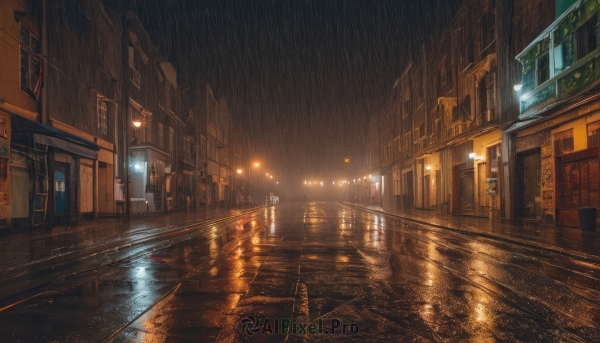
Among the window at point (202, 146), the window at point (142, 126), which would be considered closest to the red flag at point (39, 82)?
the window at point (142, 126)

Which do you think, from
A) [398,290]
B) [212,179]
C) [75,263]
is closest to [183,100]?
[212,179]

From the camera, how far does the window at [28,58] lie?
18.0 metres

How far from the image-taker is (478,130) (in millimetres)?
27031

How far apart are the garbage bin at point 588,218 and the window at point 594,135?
2410 millimetres

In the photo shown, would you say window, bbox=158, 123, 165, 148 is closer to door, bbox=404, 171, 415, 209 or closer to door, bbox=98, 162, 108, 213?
door, bbox=98, 162, 108, 213

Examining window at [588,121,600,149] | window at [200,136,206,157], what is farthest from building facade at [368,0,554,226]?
window at [200,136,206,157]

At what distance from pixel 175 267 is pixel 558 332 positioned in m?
7.19

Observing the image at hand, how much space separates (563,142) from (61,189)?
74.5ft

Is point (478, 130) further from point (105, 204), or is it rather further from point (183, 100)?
point (183, 100)

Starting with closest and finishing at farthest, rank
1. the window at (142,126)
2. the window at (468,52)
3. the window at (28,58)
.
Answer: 1. the window at (28,58)
2. the window at (468,52)
3. the window at (142,126)

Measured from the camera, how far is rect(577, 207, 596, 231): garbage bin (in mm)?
17047

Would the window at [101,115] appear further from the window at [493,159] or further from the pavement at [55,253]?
the window at [493,159]

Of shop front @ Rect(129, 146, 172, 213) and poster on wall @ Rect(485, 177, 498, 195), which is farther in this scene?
shop front @ Rect(129, 146, 172, 213)

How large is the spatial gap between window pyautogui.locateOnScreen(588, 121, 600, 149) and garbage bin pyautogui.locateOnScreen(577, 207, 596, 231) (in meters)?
2.41
